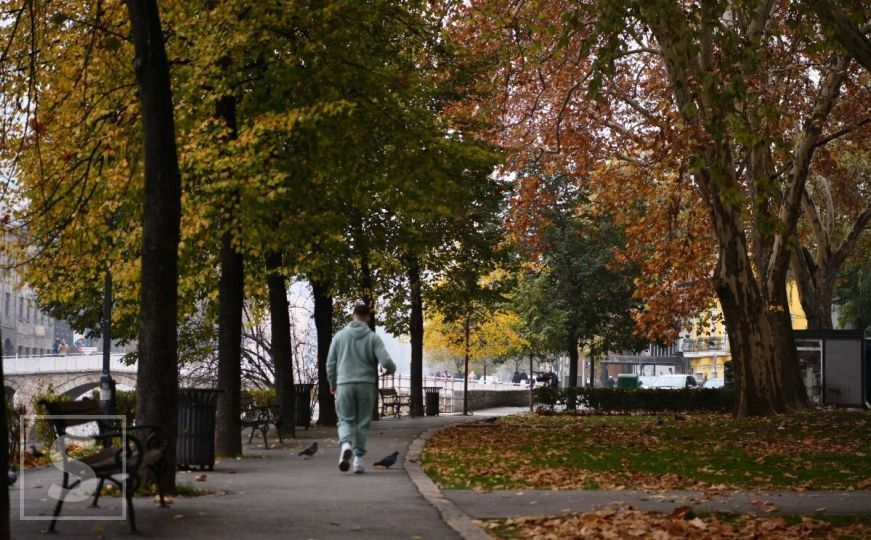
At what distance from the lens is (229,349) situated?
17031mm

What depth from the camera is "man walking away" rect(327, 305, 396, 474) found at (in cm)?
1388

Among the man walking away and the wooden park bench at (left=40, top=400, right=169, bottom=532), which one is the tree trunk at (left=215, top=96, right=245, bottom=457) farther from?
the wooden park bench at (left=40, top=400, right=169, bottom=532)

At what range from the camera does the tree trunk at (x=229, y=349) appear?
1698cm

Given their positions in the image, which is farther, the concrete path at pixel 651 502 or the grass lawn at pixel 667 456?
the grass lawn at pixel 667 456

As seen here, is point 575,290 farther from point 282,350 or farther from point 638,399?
point 282,350

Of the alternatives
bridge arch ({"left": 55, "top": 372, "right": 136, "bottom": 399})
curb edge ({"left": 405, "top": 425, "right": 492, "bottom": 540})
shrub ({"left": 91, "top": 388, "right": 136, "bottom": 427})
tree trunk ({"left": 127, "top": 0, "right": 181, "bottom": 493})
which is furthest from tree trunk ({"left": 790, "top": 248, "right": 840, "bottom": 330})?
bridge arch ({"left": 55, "top": 372, "right": 136, "bottom": 399})

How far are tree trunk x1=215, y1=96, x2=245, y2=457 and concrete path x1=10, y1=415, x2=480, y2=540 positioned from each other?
2012 mm

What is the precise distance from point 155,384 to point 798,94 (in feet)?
64.8

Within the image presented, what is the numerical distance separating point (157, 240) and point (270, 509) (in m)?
2.74

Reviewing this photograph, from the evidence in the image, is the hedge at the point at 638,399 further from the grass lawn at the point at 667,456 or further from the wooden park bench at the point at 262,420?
the wooden park bench at the point at 262,420

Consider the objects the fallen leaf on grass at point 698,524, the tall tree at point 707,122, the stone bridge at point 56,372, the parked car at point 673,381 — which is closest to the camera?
the fallen leaf on grass at point 698,524

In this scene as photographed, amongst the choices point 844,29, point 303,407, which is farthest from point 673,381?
point 844,29

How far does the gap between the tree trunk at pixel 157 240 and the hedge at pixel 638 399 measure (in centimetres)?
3242

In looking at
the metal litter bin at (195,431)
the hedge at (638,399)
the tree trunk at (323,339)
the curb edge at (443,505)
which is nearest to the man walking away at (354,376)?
the curb edge at (443,505)
